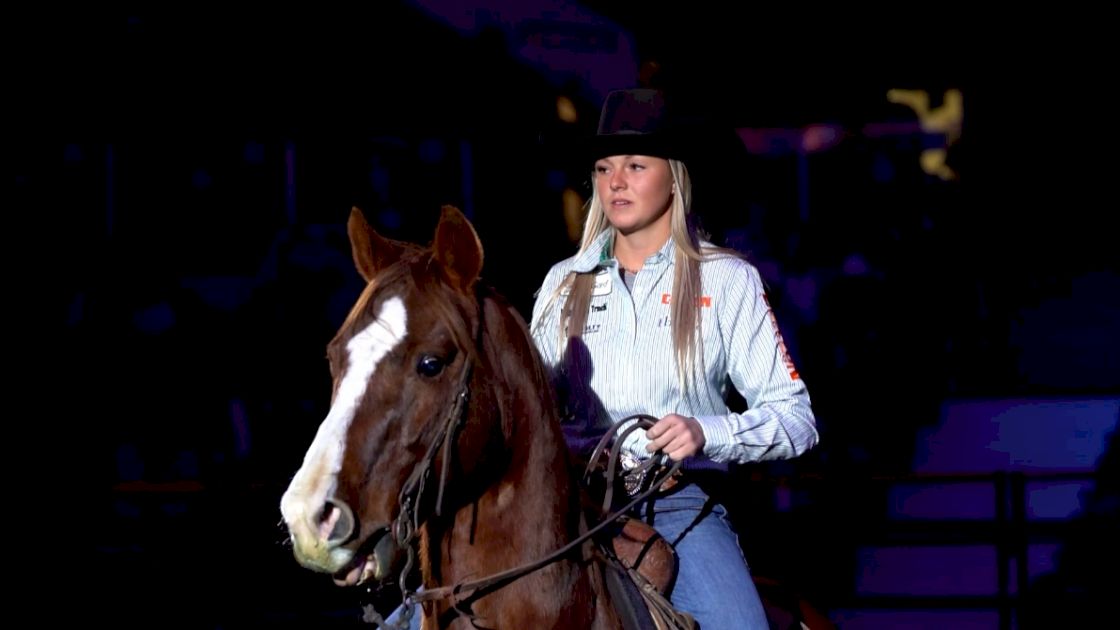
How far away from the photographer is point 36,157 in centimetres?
510

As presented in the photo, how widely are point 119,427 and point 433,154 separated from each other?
2.12m

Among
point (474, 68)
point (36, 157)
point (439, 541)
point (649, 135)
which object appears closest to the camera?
point (439, 541)

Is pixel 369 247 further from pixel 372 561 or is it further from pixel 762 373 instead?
pixel 762 373

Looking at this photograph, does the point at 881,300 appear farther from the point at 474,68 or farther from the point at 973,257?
the point at 474,68

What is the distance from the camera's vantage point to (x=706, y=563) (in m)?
1.99

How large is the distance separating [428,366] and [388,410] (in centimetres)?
9

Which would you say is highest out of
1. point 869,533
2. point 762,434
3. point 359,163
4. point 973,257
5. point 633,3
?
point 633,3

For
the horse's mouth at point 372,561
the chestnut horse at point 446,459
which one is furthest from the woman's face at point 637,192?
the horse's mouth at point 372,561

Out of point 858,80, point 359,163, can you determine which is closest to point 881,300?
point 858,80

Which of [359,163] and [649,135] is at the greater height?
[359,163]

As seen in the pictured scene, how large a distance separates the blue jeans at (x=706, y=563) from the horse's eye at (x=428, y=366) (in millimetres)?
690

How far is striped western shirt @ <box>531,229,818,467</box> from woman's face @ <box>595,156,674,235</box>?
79 millimetres

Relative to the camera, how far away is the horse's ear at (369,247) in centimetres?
176

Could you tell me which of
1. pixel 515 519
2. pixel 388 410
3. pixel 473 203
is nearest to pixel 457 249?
pixel 388 410
